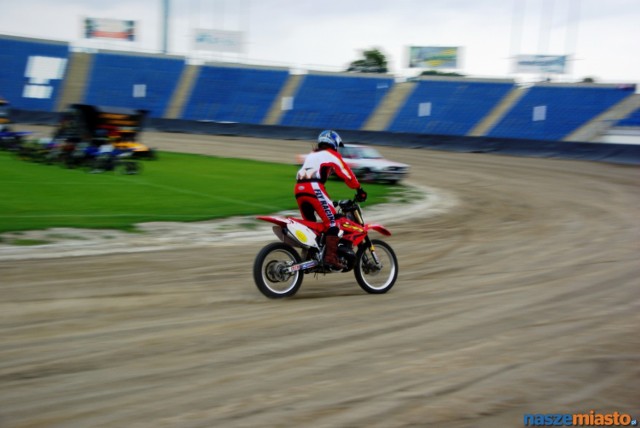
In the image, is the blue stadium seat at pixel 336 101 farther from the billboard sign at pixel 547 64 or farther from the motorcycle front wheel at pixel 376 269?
the motorcycle front wheel at pixel 376 269

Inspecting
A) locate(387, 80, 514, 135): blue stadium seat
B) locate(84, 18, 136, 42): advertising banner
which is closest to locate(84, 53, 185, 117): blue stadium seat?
locate(84, 18, 136, 42): advertising banner

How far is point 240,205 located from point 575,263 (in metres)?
8.38

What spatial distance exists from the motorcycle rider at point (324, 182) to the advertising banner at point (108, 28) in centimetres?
6847

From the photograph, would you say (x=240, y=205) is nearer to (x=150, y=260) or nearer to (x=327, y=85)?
(x=150, y=260)

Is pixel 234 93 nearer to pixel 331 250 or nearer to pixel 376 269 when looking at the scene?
pixel 376 269

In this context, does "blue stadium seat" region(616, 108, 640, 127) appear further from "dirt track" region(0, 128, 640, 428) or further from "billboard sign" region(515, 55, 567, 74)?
"dirt track" region(0, 128, 640, 428)

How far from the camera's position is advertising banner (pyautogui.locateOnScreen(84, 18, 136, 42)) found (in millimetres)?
71625

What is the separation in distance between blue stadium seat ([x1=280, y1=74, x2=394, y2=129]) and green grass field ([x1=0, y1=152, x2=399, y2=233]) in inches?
1086

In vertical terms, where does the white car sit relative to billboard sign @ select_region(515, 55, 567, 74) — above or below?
below

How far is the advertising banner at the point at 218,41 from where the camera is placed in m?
73.4

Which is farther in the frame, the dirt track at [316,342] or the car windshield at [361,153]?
the car windshield at [361,153]

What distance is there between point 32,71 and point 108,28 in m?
17.5

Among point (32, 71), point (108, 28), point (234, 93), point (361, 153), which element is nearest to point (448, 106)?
point (234, 93)

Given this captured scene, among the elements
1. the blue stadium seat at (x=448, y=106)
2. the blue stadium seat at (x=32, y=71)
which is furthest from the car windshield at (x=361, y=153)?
the blue stadium seat at (x=32, y=71)
